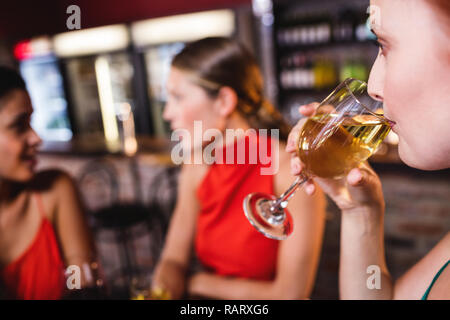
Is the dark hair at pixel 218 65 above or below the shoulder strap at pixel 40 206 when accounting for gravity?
above

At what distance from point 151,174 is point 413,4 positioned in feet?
11.7

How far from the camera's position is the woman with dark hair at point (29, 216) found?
99cm

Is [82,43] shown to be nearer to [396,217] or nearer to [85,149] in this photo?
[85,149]

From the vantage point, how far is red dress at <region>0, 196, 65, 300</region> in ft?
3.85

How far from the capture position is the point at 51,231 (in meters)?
1.32

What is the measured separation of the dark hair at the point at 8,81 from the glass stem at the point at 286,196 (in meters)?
0.78

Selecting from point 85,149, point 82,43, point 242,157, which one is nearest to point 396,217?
point 242,157

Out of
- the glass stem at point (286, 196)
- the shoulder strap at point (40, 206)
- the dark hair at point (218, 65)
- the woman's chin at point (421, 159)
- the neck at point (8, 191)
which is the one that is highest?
the dark hair at point (218, 65)

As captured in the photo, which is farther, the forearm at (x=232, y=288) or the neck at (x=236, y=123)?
the neck at (x=236, y=123)

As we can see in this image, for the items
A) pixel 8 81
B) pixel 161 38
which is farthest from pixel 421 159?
pixel 161 38

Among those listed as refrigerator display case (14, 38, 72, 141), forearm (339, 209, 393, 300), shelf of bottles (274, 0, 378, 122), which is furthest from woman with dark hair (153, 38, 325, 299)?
refrigerator display case (14, 38, 72, 141)

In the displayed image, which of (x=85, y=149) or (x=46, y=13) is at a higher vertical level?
(x=46, y=13)

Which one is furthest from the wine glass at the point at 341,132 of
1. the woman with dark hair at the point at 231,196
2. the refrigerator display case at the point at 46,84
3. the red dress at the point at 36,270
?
the refrigerator display case at the point at 46,84

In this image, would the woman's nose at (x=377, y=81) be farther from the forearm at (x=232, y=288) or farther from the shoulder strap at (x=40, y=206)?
the shoulder strap at (x=40, y=206)
